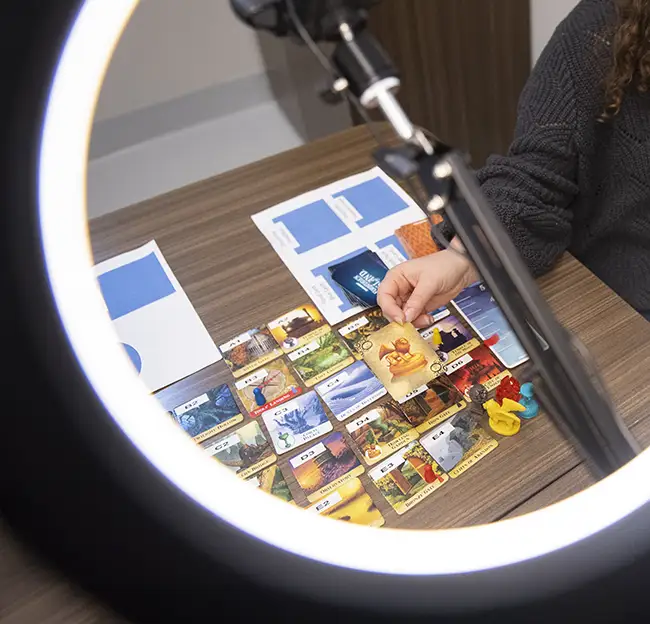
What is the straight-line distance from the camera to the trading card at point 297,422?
607mm

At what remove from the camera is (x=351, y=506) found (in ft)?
1.82

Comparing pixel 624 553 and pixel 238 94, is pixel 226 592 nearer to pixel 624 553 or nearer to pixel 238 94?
pixel 624 553

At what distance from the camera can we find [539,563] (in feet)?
1.04

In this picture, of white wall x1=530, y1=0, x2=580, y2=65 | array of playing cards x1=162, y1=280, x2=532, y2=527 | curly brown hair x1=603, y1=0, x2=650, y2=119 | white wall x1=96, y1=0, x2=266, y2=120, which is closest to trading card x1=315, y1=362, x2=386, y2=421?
array of playing cards x1=162, y1=280, x2=532, y2=527

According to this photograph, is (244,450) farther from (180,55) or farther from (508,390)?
(180,55)

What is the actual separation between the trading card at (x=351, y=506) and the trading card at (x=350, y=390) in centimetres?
7

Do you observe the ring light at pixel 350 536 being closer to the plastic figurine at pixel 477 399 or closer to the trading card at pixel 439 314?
the plastic figurine at pixel 477 399

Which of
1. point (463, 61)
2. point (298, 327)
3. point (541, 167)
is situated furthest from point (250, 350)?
point (463, 61)

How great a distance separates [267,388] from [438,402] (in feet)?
0.55

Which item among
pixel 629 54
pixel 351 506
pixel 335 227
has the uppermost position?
pixel 629 54

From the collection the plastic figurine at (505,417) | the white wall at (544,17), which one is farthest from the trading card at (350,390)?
the white wall at (544,17)

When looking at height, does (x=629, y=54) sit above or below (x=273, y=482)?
above

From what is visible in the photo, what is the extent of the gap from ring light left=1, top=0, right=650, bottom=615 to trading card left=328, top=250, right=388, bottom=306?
42cm

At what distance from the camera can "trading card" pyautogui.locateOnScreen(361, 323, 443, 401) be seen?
0.63 m
